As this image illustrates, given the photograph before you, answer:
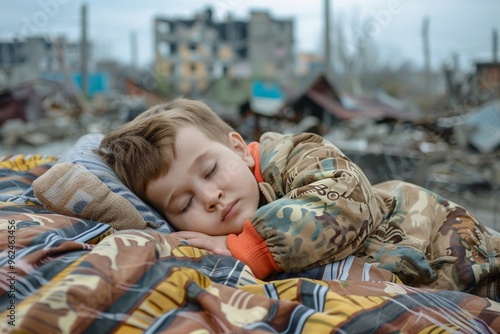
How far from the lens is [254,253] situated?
1502 millimetres

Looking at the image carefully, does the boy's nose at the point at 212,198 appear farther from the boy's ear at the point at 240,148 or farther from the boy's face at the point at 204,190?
the boy's ear at the point at 240,148

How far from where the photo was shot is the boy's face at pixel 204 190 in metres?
1.63

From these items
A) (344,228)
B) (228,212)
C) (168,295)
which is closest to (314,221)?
(344,228)

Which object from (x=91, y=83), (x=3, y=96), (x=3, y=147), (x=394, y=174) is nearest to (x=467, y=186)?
(x=394, y=174)

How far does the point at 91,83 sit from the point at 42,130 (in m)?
19.2

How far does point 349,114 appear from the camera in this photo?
33.5 feet

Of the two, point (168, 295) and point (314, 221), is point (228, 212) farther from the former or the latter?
point (168, 295)

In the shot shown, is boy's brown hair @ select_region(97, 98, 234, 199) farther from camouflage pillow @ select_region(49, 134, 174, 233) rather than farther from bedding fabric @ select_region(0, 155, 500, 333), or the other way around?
bedding fabric @ select_region(0, 155, 500, 333)

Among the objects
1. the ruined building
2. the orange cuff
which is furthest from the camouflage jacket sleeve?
the ruined building

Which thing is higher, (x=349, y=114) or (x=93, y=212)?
(x=93, y=212)

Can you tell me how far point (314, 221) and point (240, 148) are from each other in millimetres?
538

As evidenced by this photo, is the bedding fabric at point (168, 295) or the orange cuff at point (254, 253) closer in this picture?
the bedding fabric at point (168, 295)

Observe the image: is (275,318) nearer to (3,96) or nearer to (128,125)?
(128,125)

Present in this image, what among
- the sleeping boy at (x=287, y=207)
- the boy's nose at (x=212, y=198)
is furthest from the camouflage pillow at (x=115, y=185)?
the boy's nose at (x=212, y=198)
